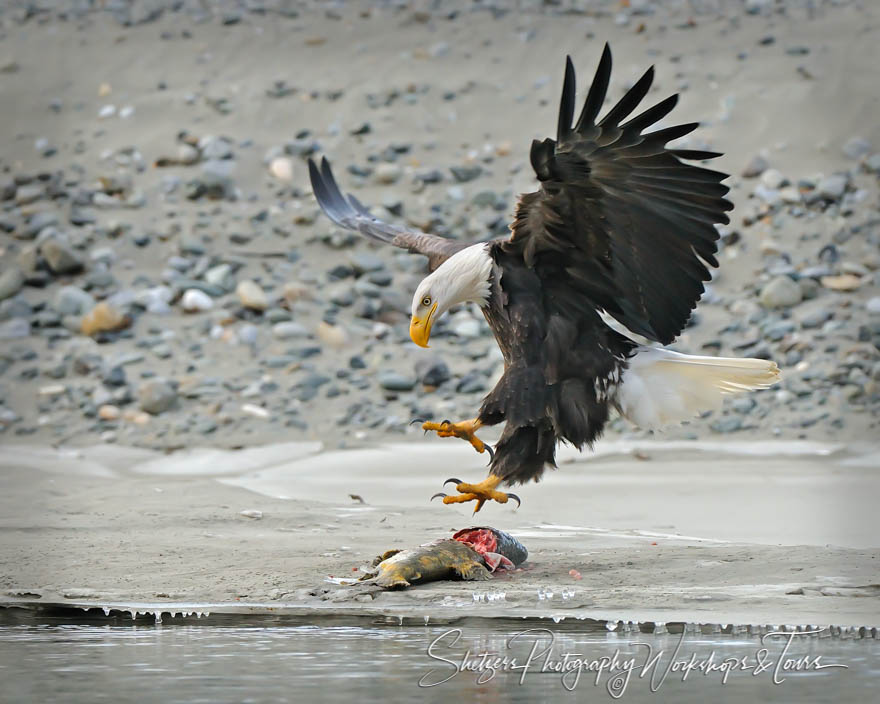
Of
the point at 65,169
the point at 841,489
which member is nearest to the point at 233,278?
the point at 65,169

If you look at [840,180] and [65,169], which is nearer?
[840,180]

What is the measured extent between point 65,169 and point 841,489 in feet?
25.2

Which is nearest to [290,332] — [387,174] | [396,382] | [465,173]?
[396,382]

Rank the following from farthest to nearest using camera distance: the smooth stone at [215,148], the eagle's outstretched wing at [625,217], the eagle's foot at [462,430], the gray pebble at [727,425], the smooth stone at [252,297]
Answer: the smooth stone at [215,148], the smooth stone at [252,297], the gray pebble at [727,425], the eagle's foot at [462,430], the eagle's outstretched wing at [625,217]

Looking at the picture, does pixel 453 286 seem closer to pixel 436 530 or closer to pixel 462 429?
pixel 462 429

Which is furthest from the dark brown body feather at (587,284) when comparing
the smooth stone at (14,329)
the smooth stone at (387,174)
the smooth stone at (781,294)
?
the smooth stone at (387,174)

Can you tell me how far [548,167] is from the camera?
488 cm

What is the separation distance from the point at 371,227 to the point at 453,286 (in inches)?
62.6

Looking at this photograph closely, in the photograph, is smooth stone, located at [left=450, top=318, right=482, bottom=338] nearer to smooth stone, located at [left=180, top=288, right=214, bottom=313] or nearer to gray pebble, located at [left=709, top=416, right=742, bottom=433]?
smooth stone, located at [left=180, top=288, right=214, bottom=313]

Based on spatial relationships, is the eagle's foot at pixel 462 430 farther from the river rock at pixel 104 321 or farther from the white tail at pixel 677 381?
the river rock at pixel 104 321

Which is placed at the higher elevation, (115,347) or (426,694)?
(115,347)

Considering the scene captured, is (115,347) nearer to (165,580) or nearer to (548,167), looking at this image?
(165,580)

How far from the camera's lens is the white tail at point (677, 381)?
5.54 m

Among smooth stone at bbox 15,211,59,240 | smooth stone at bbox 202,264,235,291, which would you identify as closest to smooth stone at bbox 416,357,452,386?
smooth stone at bbox 202,264,235,291
